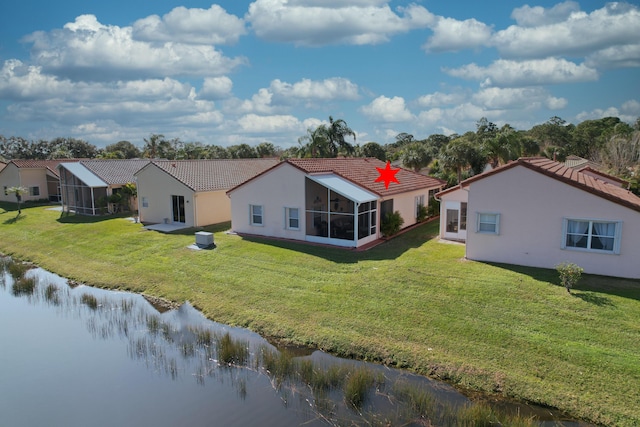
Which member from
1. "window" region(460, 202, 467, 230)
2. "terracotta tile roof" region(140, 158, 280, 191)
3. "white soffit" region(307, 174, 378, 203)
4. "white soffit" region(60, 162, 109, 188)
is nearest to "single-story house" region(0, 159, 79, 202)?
"white soffit" region(60, 162, 109, 188)

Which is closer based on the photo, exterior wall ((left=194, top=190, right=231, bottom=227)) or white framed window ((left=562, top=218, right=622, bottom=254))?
white framed window ((left=562, top=218, right=622, bottom=254))

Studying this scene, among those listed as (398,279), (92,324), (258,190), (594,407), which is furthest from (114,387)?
(258,190)

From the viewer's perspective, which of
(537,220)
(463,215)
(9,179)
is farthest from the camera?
(9,179)

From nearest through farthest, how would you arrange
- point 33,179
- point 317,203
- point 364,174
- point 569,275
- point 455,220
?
point 569,275
point 455,220
point 317,203
point 364,174
point 33,179

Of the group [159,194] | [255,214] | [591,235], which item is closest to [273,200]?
[255,214]

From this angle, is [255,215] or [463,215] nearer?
[463,215]

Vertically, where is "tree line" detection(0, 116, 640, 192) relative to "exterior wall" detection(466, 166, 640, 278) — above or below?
above

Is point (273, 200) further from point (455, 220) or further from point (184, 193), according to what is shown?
point (455, 220)

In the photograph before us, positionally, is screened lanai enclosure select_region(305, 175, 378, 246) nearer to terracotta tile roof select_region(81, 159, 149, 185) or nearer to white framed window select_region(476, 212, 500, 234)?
white framed window select_region(476, 212, 500, 234)
